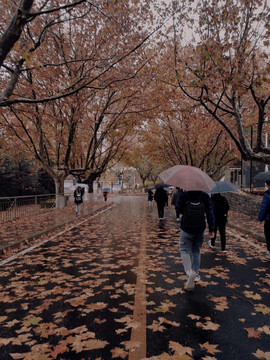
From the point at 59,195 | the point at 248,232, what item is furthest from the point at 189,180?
the point at 59,195

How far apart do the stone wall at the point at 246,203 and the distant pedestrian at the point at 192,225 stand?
10.9 meters

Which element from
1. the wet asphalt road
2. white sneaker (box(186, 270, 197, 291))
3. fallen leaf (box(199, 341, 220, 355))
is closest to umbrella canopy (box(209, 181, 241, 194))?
the wet asphalt road

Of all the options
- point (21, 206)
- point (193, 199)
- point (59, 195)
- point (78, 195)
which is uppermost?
point (193, 199)

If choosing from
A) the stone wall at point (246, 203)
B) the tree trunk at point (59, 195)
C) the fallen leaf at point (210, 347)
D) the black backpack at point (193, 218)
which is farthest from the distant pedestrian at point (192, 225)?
the tree trunk at point (59, 195)

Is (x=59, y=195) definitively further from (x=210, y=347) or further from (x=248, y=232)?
(x=210, y=347)

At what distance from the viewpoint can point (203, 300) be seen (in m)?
4.66

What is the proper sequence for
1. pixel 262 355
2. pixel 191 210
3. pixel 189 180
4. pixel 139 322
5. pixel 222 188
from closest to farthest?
pixel 262 355, pixel 139 322, pixel 189 180, pixel 191 210, pixel 222 188

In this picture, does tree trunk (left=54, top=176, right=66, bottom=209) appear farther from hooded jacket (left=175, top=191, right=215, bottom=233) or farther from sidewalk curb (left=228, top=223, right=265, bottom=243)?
hooded jacket (left=175, top=191, right=215, bottom=233)

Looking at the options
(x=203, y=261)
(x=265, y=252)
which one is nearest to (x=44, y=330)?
(x=203, y=261)

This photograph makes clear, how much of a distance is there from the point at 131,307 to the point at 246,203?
48.1 feet

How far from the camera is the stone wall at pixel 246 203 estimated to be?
50.6ft

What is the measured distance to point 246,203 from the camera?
57.2ft

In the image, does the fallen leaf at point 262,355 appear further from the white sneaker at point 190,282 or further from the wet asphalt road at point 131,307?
the white sneaker at point 190,282

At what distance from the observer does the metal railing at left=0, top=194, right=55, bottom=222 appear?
14078 millimetres
